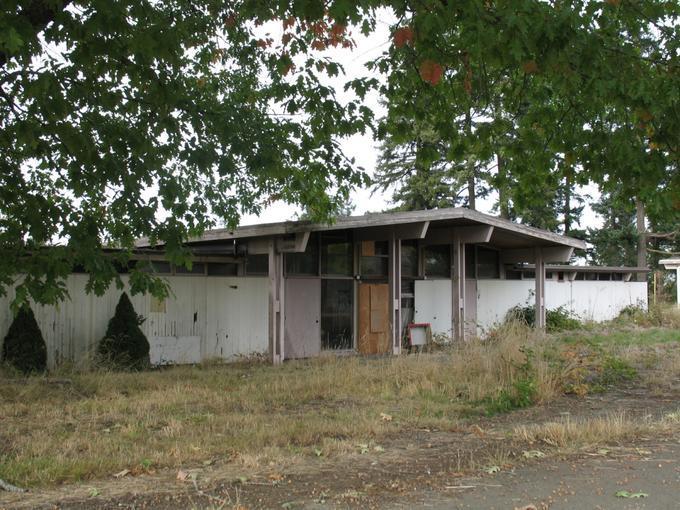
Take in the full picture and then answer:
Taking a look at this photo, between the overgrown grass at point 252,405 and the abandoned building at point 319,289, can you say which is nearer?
the overgrown grass at point 252,405

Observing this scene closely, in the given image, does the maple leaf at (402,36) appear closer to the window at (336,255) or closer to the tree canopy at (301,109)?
the tree canopy at (301,109)

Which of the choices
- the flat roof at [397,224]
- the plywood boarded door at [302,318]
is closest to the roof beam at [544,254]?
the flat roof at [397,224]

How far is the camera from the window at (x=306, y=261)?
16234mm

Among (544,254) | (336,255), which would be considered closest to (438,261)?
(544,254)

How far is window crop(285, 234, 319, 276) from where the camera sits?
639 inches

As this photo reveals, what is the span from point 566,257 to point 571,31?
52.9ft

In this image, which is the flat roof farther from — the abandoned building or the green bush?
the green bush

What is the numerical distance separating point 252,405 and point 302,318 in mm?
6806

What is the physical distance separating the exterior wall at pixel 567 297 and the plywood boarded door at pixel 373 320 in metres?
3.05

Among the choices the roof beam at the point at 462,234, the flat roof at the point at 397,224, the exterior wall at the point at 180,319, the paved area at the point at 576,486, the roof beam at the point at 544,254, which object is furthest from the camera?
the roof beam at the point at 544,254

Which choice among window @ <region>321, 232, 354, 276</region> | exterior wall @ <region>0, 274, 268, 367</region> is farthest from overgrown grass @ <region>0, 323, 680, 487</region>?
window @ <region>321, 232, 354, 276</region>

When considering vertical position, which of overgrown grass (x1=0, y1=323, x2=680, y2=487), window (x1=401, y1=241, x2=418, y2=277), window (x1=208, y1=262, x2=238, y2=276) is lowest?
overgrown grass (x1=0, y1=323, x2=680, y2=487)

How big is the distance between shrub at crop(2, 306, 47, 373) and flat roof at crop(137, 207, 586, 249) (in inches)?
131

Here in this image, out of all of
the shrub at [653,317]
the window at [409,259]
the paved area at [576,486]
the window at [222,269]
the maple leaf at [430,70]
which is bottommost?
the paved area at [576,486]
